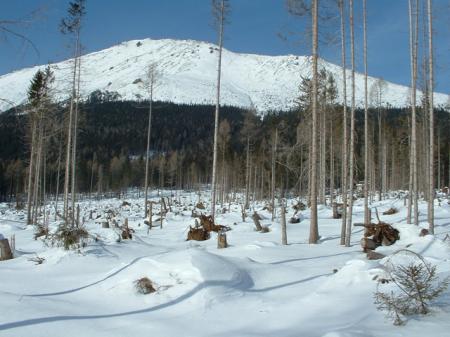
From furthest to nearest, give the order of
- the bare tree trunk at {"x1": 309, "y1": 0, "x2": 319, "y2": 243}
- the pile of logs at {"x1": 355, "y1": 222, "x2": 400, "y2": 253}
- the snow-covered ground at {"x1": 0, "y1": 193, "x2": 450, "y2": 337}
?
the bare tree trunk at {"x1": 309, "y1": 0, "x2": 319, "y2": 243}
the pile of logs at {"x1": 355, "y1": 222, "x2": 400, "y2": 253}
the snow-covered ground at {"x1": 0, "y1": 193, "x2": 450, "y2": 337}

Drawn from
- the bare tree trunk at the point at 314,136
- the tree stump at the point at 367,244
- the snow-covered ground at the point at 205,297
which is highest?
the bare tree trunk at the point at 314,136

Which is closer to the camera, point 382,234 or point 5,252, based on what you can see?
point 5,252

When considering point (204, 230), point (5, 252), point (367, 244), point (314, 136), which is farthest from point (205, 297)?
point (204, 230)

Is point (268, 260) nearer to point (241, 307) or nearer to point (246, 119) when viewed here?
point (241, 307)

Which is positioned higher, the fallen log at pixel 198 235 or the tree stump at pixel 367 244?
the tree stump at pixel 367 244

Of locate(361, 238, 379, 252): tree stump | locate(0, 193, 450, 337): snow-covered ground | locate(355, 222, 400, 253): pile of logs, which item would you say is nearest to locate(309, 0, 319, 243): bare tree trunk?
locate(355, 222, 400, 253): pile of logs

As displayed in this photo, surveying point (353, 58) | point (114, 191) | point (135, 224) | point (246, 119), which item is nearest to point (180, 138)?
point (114, 191)

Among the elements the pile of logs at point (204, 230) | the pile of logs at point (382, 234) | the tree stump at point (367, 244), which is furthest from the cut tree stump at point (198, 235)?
the tree stump at point (367, 244)

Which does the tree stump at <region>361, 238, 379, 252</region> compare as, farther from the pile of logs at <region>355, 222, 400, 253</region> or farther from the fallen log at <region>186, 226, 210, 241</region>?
the fallen log at <region>186, 226, 210, 241</region>

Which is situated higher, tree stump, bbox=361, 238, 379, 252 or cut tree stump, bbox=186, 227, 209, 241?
tree stump, bbox=361, 238, 379, 252

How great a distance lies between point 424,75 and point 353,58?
6529 mm

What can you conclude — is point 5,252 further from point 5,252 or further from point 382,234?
point 382,234

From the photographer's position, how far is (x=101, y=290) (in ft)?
24.3

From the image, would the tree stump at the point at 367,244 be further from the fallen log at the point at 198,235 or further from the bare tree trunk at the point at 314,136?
the fallen log at the point at 198,235
